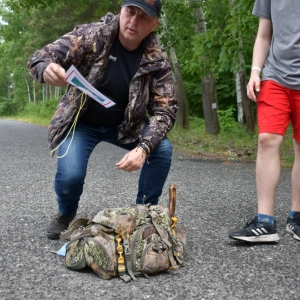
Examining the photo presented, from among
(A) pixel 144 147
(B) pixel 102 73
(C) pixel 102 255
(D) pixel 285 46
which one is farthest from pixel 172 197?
(D) pixel 285 46

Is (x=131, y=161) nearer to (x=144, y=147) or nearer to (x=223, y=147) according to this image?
(x=144, y=147)

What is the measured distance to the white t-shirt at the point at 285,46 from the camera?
3535mm

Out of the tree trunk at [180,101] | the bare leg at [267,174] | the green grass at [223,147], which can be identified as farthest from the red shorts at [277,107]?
the tree trunk at [180,101]

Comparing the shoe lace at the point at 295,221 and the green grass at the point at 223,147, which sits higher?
the shoe lace at the point at 295,221

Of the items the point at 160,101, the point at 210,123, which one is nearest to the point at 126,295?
the point at 160,101

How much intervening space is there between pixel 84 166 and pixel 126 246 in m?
0.89

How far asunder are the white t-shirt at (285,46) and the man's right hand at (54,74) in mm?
1617

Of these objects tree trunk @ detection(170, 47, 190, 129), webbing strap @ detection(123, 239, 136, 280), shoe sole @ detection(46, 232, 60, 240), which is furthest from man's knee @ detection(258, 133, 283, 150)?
tree trunk @ detection(170, 47, 190, 129)

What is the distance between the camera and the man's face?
3293 millimetres

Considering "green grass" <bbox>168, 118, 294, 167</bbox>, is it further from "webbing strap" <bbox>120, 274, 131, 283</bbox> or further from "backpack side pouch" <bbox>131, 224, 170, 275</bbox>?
"webbing strap" <bbox>120, 274, 131, 283</bbox>

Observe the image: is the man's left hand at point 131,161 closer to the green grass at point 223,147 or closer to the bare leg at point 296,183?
the bare leg at point 296,183

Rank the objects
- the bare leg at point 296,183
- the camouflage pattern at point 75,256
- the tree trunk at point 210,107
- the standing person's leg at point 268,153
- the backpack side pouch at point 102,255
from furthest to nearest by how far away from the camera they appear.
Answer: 1. the tree trunk at point 210,107
2. the bare leg at point 296,183
3. the standing person's leg at point 268,153
4. the camouflage pattern at point 75,256
5. the backpack side pouch at point 102,255

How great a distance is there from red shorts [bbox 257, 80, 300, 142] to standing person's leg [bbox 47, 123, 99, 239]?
1298mm

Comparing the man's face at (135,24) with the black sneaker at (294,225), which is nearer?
the man's face at (135,24)
